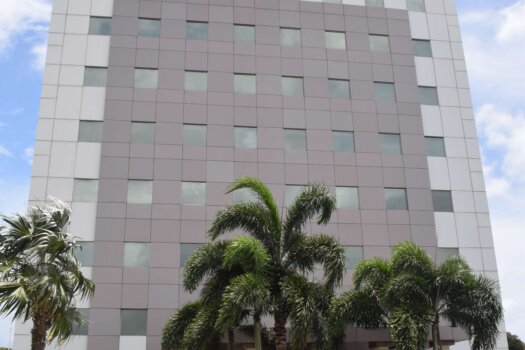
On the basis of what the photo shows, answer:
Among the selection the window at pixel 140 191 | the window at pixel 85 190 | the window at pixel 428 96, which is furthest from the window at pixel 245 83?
the window at pixel 428 96

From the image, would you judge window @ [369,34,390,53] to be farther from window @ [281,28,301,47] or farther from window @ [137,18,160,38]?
window @ [137,18,160,38]

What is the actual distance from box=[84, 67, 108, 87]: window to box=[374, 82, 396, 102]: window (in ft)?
52.5

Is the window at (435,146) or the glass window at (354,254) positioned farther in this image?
the window at (435,146)

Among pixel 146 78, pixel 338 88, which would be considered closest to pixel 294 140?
pixel 338 88

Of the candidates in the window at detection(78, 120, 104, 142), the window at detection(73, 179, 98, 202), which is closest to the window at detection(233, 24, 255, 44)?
the window at detection(78, 120, 104, 142)

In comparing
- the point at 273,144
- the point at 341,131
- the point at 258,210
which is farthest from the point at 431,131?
the point at 258,210

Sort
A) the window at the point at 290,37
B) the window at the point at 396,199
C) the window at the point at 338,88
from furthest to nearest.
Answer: the window at the point at 290,37
the window at the point at 338,88
the window at the point at 396,199

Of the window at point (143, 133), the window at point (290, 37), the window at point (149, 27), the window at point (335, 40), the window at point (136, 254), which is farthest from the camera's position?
the window at point (335, 40)

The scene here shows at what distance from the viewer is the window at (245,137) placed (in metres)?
34.0

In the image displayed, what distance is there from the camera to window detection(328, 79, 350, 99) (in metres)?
36.1

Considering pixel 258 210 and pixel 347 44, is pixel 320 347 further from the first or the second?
pixel 347 44

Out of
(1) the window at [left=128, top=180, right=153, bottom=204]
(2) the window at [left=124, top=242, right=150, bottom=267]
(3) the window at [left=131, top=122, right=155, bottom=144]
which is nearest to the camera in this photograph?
(2) the window at [left=124, top=242, right=150, bottom=267]

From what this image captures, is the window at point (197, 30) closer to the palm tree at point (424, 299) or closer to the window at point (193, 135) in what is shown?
the window at point (193, 135)

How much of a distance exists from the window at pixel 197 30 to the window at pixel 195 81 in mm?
2406
